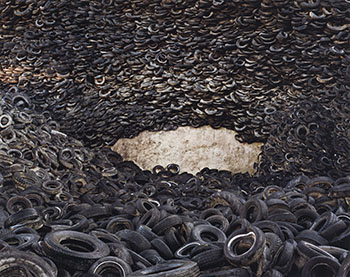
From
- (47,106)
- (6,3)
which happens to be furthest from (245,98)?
(6,3)

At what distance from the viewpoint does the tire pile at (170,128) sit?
3.68 m

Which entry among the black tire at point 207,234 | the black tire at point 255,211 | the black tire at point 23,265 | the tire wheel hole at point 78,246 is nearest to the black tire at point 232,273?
the black tire at point 207,234

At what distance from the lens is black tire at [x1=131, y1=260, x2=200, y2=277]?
3.19 m

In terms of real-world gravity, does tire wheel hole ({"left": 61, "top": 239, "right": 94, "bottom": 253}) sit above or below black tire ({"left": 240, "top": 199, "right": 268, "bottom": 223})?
above

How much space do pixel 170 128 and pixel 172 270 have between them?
9.28m

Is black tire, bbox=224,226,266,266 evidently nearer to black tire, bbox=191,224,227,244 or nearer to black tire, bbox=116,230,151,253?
black tire, bbox=191,224,227,244

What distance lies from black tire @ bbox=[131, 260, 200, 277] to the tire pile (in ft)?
0.05

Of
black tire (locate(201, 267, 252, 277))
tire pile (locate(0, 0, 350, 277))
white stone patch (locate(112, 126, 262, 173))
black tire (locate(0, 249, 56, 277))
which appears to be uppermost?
black tire (locate(0, 249, 56, 277))

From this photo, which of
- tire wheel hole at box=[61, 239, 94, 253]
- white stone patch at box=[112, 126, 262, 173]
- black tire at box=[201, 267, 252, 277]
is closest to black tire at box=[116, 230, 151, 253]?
tire wheel hole at box=[61, 239, 94, 253]

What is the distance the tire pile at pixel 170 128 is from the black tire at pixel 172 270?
0.02 meters

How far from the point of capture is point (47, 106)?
11445mm

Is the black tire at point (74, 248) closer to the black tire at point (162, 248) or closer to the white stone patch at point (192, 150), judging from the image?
the black tire at point (162, 248)

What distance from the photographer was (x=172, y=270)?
3.23 metres

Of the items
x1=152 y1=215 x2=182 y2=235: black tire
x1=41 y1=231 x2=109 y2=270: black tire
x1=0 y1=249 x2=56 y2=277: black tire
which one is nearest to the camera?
x1=0 y1=249 x2=56 y2=277: black tire
